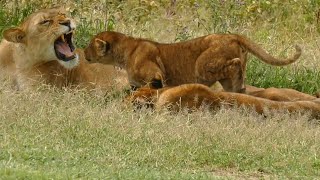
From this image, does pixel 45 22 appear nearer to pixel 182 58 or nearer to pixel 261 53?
pixel 182 58

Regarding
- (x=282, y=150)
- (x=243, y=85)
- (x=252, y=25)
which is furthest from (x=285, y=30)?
(x=282, y=150)

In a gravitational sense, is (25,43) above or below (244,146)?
above

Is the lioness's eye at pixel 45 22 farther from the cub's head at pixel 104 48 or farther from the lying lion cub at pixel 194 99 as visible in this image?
the lying lion cub at pixel 194 99

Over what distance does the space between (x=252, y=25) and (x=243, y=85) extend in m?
4.66

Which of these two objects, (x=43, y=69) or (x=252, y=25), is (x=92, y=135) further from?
(x=252, y=25)

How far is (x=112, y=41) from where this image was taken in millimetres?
11164

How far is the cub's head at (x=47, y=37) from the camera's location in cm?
1056

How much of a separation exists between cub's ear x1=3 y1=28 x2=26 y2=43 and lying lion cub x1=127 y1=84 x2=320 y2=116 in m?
1.36

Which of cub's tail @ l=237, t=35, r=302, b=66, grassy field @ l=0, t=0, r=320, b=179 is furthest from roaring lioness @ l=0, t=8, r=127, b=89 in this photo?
cub's tail @ l=237, t=35, r=302, b=66

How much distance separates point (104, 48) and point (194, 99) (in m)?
1.56

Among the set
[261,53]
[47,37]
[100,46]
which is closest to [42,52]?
[47,37]

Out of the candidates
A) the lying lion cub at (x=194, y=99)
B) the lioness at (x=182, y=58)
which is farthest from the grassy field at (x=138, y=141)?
the lioness at (x=182, y=58)

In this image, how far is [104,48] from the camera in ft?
36.4

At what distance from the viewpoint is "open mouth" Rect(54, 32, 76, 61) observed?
10.6 m
